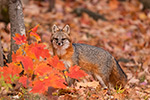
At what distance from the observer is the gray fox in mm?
6676

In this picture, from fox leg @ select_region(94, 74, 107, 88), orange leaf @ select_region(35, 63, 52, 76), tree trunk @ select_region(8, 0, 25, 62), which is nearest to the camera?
orange leaf @ select_region(35, 63, 52, 76)

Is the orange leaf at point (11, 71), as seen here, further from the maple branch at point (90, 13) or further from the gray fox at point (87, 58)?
the maple branch at point (90, 13)

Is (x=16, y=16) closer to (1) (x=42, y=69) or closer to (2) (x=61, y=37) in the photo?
(2) (x=61, y=37)

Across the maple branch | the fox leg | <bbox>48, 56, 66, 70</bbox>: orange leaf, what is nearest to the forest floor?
the maple branch

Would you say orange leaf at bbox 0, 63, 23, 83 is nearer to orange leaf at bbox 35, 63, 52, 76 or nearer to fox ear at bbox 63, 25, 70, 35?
orange leaf at bbox 35, 63, 52, 76

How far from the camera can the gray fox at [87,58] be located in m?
6.68

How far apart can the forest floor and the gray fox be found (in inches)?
21.4

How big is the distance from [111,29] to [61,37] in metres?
6.93

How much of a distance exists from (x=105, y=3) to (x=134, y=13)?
7.45 feet

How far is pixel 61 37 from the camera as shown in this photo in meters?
6.60

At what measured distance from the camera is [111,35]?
12352 millimetres

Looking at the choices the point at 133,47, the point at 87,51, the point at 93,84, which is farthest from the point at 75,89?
the point at 133,47

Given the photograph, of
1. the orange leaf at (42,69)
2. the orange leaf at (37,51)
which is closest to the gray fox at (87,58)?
the orange leaf at (37,51)

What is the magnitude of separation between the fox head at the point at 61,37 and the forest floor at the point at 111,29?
3.01ft
